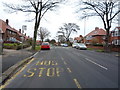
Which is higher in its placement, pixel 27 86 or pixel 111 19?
pixel 111 19

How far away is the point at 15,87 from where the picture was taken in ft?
18.1

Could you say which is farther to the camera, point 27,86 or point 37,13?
point 37,13

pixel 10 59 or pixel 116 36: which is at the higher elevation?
pixel 116 36

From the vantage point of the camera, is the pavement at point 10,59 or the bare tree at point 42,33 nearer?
the pavement at point 10,59

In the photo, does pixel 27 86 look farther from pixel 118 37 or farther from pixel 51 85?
pixel 118 37

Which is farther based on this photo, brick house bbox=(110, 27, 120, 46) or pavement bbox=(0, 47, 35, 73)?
brick house bbox=(110, 27, 120, 46)

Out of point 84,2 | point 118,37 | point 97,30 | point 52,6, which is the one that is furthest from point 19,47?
point 97,30

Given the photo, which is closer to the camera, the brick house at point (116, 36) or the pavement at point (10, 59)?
the pavement at point (10, 59)

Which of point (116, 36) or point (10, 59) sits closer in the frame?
point (10, 59)

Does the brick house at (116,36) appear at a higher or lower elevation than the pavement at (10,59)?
higher

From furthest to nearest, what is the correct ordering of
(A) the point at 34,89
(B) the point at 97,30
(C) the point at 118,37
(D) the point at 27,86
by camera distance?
(B) the point at 97,30 < (C) the point at 118,37 < (D) the point at 27,86 < (A) the point at 34,89

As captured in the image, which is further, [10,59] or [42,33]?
[42,33]

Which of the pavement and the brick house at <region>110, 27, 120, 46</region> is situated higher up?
the brick house at <region>110, 27, 120, 46</region>

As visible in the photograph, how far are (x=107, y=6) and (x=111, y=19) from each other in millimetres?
2485
